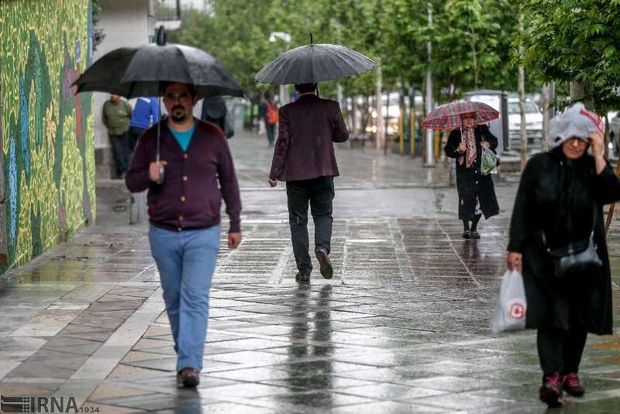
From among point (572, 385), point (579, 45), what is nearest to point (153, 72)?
point (572, 385)

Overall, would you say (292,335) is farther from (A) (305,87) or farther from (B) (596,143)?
(A) (305,87)

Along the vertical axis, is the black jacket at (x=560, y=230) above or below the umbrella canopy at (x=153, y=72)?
below

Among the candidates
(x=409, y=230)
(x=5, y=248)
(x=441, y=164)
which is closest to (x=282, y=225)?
(x=409, y=230)

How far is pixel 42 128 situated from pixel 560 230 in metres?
8.32

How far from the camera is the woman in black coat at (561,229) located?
25.5ft

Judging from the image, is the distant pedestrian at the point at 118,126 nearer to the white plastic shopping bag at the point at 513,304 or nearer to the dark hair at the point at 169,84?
the dark hair at the point at 169,84

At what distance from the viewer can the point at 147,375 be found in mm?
8539

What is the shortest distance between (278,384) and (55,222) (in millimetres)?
7917

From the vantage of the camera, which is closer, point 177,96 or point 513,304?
point 513,304

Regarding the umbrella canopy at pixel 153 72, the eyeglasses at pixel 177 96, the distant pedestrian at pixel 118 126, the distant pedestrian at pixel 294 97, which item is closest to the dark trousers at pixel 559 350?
the umbrella canopy at pixel 153 72

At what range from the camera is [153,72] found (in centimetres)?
807

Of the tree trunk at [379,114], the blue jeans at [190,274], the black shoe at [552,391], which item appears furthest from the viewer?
the tree trunk at [379,114]

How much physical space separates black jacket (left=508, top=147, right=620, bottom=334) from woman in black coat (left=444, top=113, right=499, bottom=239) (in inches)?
346

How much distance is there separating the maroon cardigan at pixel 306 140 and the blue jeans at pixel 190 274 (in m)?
4.43
